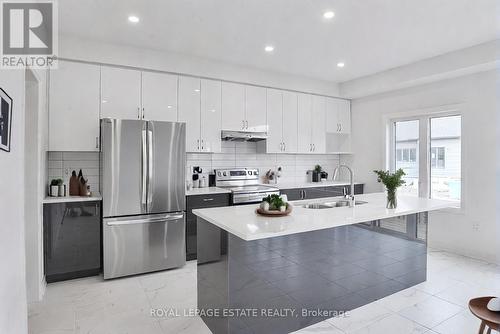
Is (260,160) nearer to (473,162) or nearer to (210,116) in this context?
(210,116)

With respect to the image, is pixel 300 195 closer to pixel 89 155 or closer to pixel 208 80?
pixel 208 80

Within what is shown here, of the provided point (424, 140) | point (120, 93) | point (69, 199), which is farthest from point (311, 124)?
point (69, 199)

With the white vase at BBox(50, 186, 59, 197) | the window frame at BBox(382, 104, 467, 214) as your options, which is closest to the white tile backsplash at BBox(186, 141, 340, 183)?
the window frame at BBox(382, 104, 467, 214)

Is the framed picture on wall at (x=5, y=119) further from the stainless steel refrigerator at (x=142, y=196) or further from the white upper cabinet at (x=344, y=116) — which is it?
the white upper cabinet at (x=344, y=116)

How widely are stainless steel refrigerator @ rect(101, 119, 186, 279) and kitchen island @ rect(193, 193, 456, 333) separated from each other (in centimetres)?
119

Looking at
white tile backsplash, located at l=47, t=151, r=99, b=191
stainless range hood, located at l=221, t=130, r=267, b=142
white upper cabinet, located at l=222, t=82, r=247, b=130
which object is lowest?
white tile backsplash, located at l=47, t=151, r=99, b=191

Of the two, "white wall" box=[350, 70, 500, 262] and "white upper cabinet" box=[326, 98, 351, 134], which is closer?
"white wall" box=[350, 70, 500, 262]

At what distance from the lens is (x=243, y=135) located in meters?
4.44

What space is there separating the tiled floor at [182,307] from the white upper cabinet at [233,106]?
2151 millimetres

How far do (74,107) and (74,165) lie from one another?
2.48 ft

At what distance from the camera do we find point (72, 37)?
3.37 m

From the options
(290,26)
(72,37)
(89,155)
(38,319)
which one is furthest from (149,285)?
(290,26)

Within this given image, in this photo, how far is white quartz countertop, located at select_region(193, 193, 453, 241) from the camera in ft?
6.25

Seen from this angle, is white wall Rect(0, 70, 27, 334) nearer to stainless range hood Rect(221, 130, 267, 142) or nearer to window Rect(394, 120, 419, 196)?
stainless range hood Rect(221, 130, 267, 142)
